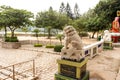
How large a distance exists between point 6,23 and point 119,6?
11451 millimetres

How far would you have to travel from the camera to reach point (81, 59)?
3930 millimetres

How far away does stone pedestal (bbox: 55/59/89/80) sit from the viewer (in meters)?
3.79

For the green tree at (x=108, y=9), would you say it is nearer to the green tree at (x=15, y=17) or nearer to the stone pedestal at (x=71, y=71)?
the green tree at (x=15, y=17)

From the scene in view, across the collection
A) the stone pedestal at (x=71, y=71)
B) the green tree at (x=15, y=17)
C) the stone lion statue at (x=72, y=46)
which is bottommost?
the stone pedestal at (x=71, y=71)

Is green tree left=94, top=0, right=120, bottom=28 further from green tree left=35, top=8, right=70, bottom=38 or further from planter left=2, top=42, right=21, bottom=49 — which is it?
planter left=2, top=42, right=21, bottom=49

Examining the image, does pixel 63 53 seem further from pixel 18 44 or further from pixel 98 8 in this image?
pixel 98 8

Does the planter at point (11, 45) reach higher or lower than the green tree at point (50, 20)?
lower

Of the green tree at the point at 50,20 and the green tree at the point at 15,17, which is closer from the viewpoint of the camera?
the green tree at the point at 15,17

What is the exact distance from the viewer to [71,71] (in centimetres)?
391

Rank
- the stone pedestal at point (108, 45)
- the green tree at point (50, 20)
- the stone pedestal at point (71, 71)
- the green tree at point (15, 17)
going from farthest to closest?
the green tree at point (50, 20)
the green tree at point (15, 17)
the stone pedestal at point (108, 45)
the stone pedestal at point (71, 71)

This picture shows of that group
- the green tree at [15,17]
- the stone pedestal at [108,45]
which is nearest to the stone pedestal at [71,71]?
the stone pedestal at [108,45]

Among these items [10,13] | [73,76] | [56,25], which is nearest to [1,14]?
[10,13]

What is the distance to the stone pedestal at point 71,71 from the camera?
379 cm

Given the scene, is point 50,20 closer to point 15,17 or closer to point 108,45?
point 15,17
